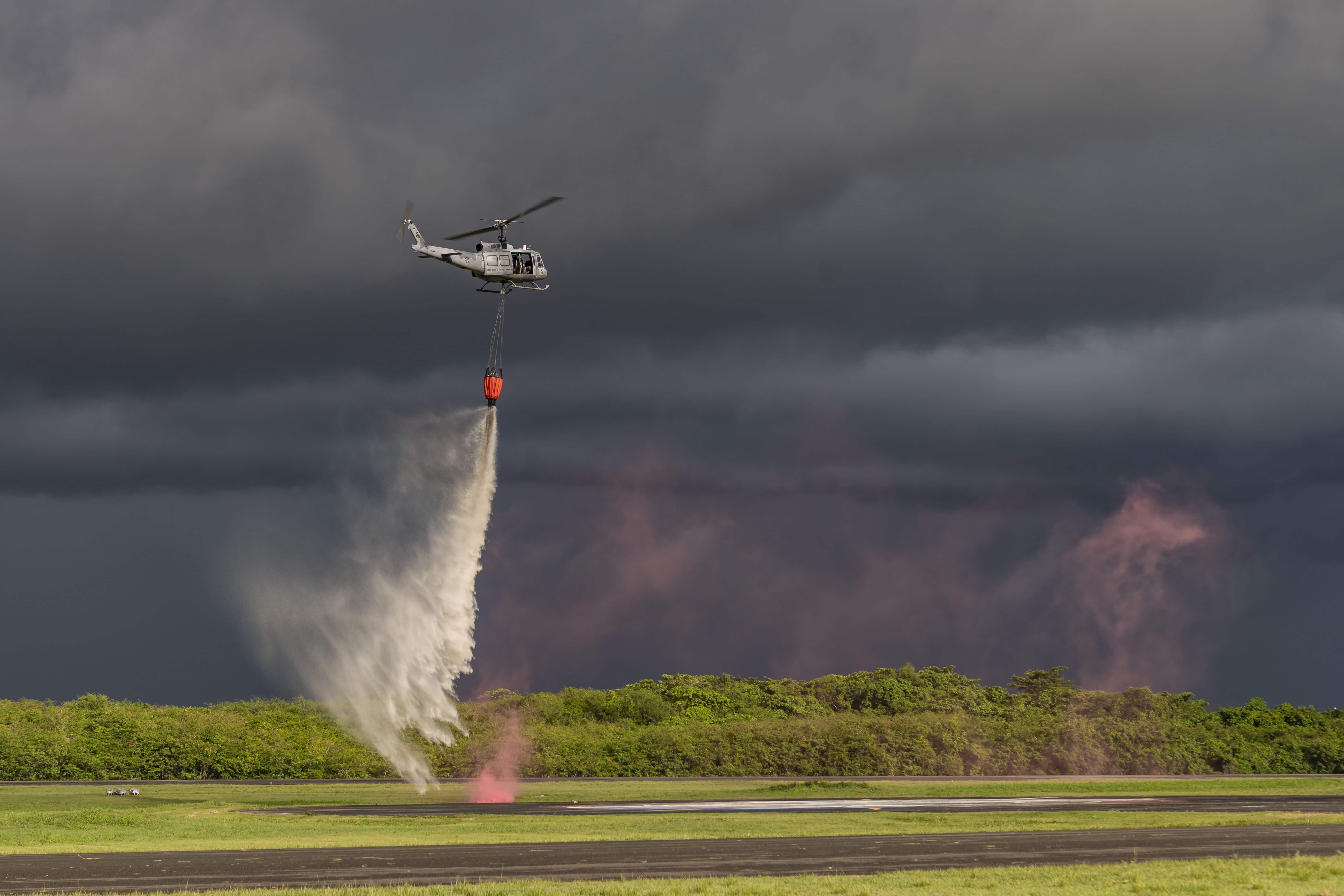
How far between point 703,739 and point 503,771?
1888 centimetres

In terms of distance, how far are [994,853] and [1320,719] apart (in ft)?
331

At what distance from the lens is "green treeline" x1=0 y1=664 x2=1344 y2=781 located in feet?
287

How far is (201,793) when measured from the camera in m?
71.7

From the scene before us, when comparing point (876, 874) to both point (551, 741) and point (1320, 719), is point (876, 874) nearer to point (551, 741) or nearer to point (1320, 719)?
point (551, 741)

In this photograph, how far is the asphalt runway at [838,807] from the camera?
2285 inches

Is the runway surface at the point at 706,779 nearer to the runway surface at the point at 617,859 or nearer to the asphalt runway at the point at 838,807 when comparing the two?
the asphalt runway at the point at 838,807

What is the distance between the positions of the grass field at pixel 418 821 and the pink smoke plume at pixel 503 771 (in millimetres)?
1510

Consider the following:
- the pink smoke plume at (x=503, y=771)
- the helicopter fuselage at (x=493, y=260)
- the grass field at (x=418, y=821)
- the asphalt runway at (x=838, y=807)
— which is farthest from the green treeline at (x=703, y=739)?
the helicopter fuselage at (x=493, y=260)

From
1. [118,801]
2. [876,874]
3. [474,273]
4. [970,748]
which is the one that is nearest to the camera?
[876,874]

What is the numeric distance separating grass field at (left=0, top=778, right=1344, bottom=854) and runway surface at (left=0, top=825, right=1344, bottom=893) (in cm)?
268

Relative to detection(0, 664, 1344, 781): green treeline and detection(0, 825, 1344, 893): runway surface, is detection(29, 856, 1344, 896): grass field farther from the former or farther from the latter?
detection(0, 664, 1344, 781): green treeline

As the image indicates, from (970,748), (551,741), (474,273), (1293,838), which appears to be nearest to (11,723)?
(551,741)

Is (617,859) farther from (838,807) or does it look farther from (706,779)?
(706,779)

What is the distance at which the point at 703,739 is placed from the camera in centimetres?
9588
